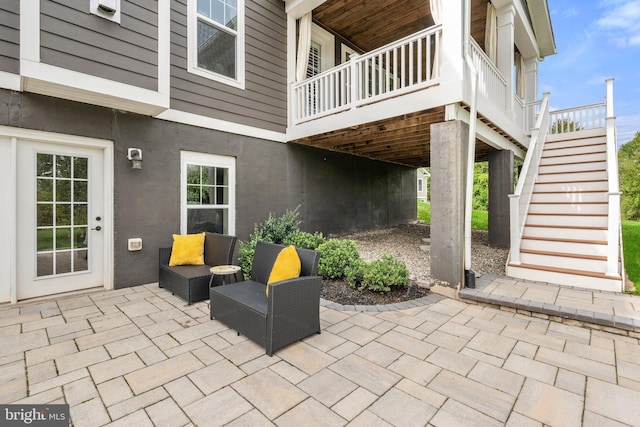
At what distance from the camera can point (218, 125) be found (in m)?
5.17

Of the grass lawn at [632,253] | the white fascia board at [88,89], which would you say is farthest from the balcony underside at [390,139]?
the grass lawn at [632,253]

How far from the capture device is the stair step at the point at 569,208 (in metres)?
4.82

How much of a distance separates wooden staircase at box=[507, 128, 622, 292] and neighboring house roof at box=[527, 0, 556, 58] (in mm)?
3721

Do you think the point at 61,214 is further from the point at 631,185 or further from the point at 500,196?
the point at 631,185

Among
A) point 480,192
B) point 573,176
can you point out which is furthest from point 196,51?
point 480,192

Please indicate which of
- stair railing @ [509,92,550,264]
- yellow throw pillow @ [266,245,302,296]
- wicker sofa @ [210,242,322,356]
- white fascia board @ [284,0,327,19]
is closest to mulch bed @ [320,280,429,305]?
wicker sofa @ [210,242,322,356]

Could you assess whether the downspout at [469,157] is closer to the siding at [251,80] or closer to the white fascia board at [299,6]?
the white fascia board at [299,6]

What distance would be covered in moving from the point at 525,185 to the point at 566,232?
1.48 meters

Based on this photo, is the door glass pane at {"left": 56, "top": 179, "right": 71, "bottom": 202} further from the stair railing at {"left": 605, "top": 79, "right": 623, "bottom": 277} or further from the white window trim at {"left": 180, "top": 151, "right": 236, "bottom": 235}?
the stair railing at {"left": 605, "top": 79, "right": 623, "bottom": 277}

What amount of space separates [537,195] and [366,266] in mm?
4008

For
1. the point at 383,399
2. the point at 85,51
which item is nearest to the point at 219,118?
the point at 85,51

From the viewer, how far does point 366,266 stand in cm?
412

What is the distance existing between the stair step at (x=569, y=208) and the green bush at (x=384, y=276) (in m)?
3.11

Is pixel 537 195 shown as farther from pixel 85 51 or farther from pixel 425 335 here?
pixel 85 51
